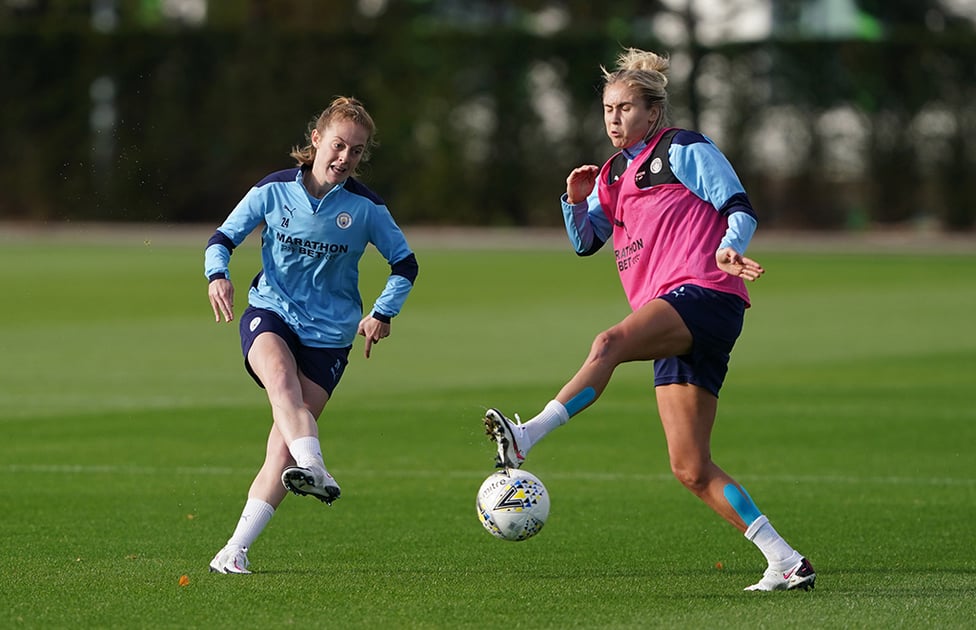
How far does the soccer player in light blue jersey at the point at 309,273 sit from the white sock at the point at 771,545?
1.90 meters

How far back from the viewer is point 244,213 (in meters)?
7.69

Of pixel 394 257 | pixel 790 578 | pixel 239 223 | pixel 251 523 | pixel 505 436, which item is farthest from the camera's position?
pixel 394 257

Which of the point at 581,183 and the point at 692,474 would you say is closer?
the point at 692,474

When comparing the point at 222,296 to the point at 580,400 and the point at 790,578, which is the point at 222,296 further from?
the point at 790,578

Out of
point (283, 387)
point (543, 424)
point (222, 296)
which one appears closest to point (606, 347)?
point (543, 424)

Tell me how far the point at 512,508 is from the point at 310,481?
3.08ft

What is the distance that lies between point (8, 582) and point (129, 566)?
62 cm

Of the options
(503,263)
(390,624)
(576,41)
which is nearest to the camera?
(390,624)

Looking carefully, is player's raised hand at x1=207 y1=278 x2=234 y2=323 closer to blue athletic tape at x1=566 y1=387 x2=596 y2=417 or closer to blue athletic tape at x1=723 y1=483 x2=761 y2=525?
blue athletic tape at x1=566 y1=387 x2=596 y2=417

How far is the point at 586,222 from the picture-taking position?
7781 millimetres

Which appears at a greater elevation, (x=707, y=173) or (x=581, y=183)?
(x=707, y=173)

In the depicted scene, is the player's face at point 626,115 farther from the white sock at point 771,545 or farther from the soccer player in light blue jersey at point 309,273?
the white sock at point 771,545

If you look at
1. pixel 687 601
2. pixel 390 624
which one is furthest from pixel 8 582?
pixel 687 601

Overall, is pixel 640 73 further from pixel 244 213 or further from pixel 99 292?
pixel 99 292
